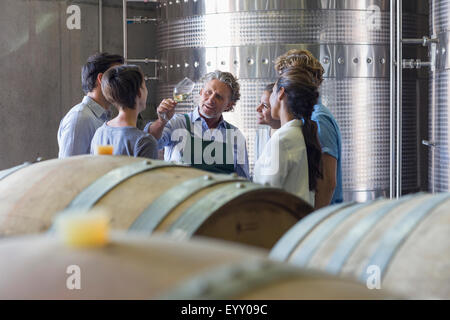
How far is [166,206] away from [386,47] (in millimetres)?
5147

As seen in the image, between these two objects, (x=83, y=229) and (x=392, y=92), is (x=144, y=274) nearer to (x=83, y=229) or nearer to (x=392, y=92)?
(x=83, y=229)

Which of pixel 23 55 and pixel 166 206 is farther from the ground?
pixel 23 55

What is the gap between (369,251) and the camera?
1.80m

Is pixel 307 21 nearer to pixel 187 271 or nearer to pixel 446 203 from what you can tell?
pixel 446 203

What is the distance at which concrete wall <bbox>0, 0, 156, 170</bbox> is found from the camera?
7.91 m

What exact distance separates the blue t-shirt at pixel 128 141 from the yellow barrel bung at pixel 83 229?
2.49 metres

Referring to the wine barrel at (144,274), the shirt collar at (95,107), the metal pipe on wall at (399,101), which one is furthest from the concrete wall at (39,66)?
the wine barrel at (144,274)

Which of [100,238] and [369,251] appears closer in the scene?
[100,238]

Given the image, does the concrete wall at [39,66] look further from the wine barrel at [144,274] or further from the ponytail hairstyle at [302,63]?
the wine barrel at [144,274]

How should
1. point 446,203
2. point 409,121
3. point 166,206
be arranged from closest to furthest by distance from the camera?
point 446,203 < point 166,206 < point 409,121

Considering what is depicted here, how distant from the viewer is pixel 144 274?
3.35 feet

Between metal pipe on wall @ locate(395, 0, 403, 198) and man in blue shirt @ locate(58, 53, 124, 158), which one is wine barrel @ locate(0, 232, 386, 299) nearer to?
man in blue shirt @ locate(58, 53, 124, 158)

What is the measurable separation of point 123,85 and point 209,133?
108 cm

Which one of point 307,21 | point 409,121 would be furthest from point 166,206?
point 409,121
